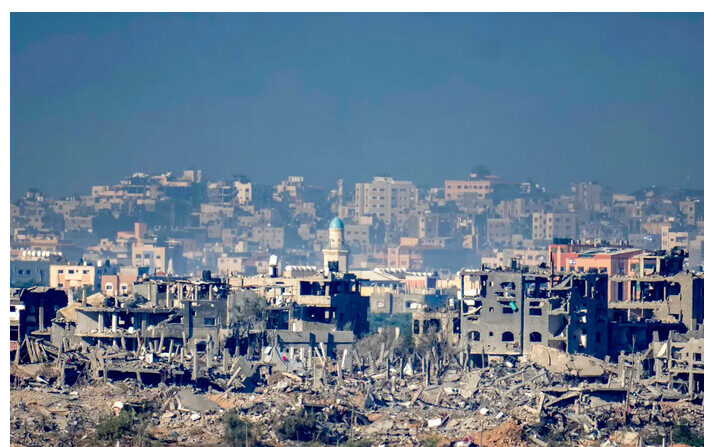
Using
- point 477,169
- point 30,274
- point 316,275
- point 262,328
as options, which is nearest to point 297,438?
point 262,328

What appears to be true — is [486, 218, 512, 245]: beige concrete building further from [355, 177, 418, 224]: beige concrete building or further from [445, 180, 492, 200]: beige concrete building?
[445, 180, 492, 200]: beige concrete building

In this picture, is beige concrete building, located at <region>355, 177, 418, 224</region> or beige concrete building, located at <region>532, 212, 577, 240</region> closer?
beige concrete building, located at <region>532, 212, 577, 240</region>

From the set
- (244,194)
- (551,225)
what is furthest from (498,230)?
(244,194)

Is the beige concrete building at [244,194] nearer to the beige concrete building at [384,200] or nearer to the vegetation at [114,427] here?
the beige concrete building at [384,200]

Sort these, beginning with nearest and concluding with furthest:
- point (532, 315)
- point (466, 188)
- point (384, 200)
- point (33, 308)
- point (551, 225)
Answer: point (532, 315), point (33, 308), point (551, 225), point (384, 200), point (466, 188)

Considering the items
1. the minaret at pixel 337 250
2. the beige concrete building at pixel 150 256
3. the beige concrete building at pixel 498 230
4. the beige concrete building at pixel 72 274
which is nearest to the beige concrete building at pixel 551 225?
the beige concrete building at pixel 498 230

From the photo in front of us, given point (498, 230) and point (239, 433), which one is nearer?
point (239, 433)

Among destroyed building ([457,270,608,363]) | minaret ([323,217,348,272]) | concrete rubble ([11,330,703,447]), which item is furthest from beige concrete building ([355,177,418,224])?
concrete rubble ([11,330,703,447])

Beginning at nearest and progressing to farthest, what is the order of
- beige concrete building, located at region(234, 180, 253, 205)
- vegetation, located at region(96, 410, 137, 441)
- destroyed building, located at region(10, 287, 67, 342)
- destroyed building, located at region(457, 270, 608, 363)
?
vegetation, located at region(96, 410, 137, 441)
destroyed building, located at region(457, 270, 608, 363)
destroyed building, located at region(10, 287, 67, 342)
beige concrete building, located at region(234, 180, 253, 205)

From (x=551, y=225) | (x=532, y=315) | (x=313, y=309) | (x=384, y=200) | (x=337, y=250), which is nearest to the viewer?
(x=532, y=315)

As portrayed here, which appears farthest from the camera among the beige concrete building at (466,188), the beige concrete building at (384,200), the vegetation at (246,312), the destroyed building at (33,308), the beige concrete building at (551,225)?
the beige concrete building at (466,188)

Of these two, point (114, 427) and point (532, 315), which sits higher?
point (532, 315)

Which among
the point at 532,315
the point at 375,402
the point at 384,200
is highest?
the point at 384,200

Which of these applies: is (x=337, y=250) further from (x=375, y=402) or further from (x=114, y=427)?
(x=114, y=427)
